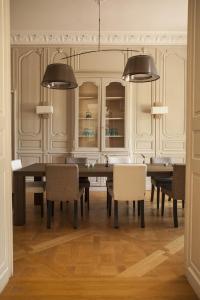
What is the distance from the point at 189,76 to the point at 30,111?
4526 millimetres

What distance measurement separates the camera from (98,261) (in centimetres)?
254

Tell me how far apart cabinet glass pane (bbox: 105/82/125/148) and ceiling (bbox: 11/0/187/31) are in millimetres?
1191

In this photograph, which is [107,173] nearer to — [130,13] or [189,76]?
[189,76]

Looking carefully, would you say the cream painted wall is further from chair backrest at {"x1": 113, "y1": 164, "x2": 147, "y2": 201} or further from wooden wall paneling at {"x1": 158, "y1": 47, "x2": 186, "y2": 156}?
wooden wall paneling at {"x1": 158, "y1": 47, "x2": 186, "y2": 156}

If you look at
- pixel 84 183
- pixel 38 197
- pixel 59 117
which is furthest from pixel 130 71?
pixel 59 117

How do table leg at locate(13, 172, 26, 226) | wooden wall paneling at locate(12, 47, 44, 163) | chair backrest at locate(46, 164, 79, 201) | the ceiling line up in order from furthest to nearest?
wooden wall paneling at locate(12, 47, 44, 163)
the ceiling
table leg at locate(13, 172, 26, 226)
chair backrest at locate(46, 164, 79, 201)

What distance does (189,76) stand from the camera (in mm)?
2131

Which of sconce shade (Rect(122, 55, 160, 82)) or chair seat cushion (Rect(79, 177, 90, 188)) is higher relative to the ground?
sconce shade (Rect(122, 55, 160, 82))

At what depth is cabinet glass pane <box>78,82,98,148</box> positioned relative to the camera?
589cm

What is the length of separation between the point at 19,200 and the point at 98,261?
→ 1.53 meters

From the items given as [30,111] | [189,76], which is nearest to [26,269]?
[189,76]

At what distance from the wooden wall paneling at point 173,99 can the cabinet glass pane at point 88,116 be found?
4.68ft

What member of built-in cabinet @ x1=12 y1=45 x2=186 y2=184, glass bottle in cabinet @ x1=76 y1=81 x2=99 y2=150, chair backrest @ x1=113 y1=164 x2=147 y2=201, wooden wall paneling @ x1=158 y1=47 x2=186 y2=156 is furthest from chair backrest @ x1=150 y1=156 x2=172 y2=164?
chair backrest @ x1=113 y1=164 x2=147 y2=201

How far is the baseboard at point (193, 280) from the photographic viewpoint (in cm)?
196
